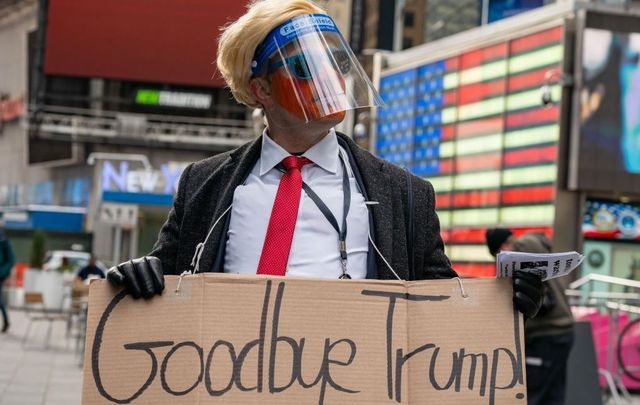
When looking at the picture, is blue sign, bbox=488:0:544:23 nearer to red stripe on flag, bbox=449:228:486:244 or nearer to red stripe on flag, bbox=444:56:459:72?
red stripe on flag, bbox=444:56:459:72

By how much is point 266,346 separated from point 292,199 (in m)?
0.42

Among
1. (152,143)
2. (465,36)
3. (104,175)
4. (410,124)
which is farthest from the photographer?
(152,143)

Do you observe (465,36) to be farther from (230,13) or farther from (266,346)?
(266,346)

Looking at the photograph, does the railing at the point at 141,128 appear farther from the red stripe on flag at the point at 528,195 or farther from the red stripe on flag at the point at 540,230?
the red stripe on flag at the point at 540,230

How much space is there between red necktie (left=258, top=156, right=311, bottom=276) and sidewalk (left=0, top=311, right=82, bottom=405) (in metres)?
7.97

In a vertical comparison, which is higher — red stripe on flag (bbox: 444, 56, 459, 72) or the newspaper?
red stripe on flag (bbox: 444, 56, 459, 72)

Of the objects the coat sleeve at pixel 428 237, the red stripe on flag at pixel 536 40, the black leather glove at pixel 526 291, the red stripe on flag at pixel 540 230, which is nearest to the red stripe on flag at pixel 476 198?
the red stripe on flag at pixel 540 230

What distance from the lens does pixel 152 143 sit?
4753 cm

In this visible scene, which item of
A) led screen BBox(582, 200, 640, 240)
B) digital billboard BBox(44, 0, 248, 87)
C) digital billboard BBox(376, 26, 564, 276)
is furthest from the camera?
digital billboard BBox(44, 0, 248, 87)

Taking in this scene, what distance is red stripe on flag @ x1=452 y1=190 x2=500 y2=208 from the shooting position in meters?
24.3

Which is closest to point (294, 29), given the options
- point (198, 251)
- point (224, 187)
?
point (224, 187)

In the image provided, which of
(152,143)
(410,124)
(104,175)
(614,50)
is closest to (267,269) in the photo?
(614,50)

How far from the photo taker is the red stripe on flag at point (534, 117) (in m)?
22.1

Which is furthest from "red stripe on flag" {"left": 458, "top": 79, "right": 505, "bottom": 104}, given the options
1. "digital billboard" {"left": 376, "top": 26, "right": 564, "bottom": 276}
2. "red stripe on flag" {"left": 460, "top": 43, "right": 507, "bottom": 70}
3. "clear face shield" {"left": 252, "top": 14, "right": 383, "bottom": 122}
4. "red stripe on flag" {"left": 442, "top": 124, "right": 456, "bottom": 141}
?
"clear face shield" {"left": 252, "top": 14, "right": 383, "bottom": 122}
